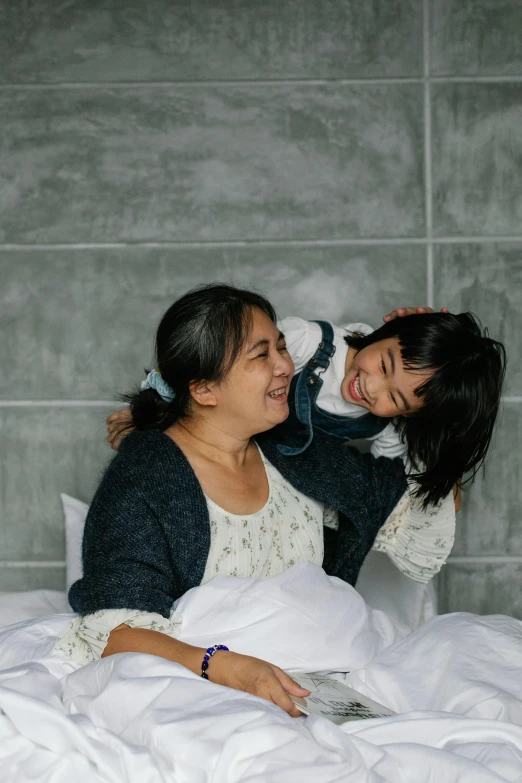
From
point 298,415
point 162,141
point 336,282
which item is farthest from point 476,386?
point 162,141

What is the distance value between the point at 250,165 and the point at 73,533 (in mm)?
1055

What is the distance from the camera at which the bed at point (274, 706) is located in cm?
109

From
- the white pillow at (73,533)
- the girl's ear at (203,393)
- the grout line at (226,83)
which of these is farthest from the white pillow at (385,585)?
the grout line at (226,83)

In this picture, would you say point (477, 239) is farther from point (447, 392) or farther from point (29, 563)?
point (29, 563)

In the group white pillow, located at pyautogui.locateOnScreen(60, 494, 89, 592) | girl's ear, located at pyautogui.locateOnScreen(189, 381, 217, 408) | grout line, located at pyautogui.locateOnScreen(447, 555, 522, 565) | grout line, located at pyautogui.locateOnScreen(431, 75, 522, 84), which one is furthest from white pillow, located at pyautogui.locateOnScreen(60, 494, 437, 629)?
grout line, located at pyautogui.locateOnScreen(431, 75, 522, 84)

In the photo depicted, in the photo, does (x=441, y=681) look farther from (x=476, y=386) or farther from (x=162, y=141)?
(x=162, y=141)

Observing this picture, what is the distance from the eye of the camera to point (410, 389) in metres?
1.69

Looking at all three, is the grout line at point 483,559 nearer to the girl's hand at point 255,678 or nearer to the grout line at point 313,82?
the girl's hand at point 255,678

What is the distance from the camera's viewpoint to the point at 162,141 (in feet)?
7.07

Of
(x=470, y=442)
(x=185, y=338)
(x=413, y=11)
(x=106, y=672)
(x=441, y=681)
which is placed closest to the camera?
(x=106, y=672)

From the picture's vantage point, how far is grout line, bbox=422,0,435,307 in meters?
2.13

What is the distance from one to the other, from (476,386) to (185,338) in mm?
613

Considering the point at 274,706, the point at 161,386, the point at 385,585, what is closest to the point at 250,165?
the point at 161,386

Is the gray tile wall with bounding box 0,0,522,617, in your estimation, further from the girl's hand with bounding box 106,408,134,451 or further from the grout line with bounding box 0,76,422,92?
the girl's hand with bounding box 106,408,134,451
